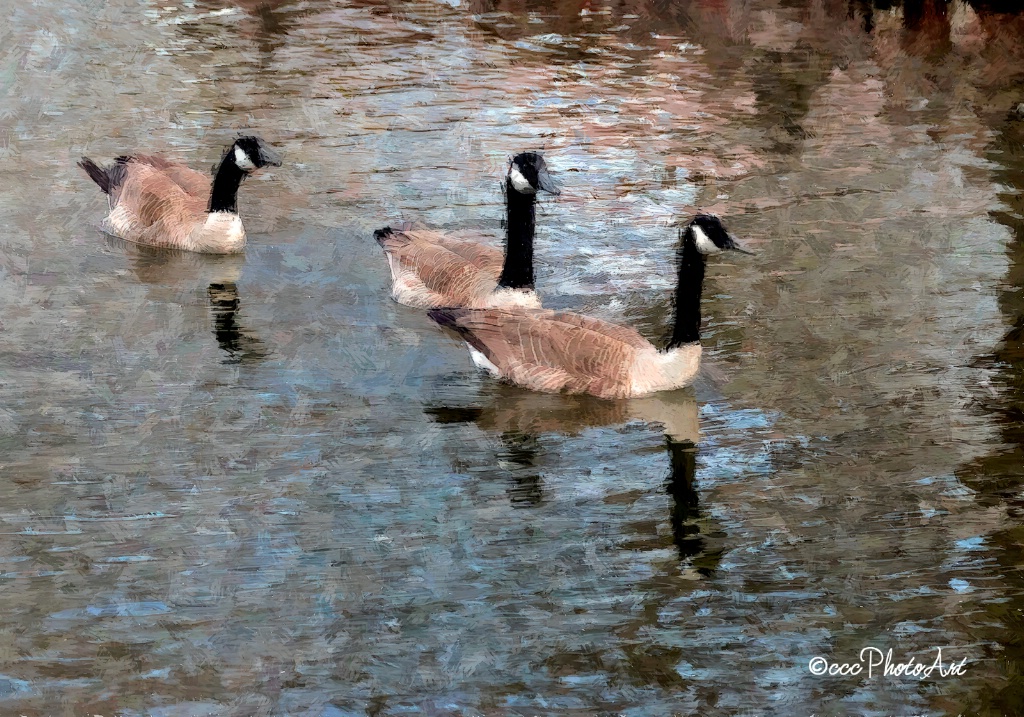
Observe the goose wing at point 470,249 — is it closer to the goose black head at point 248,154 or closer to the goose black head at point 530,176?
the goose black head at point 530,176

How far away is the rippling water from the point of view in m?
4.98

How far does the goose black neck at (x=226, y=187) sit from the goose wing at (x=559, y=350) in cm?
280

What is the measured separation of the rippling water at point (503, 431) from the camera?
4977 mm

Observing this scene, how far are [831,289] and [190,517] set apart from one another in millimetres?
4977

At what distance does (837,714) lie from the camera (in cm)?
477

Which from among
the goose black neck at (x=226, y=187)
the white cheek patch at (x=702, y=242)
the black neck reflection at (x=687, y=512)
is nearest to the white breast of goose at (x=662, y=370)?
the black neck reflection at (x=687, y=512)

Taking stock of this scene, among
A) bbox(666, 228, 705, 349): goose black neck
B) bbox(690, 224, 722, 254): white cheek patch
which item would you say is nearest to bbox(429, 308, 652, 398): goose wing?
bbox(666, 228, 705, 349): goose black neck

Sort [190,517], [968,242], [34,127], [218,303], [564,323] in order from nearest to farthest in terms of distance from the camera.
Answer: [190,517] < [564,323] < [218,303] < [968,242] < [34,127]

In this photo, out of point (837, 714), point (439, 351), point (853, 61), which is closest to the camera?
point (837, 714)

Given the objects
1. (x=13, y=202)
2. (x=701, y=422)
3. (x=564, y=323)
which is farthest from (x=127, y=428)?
(x=13, y=202)

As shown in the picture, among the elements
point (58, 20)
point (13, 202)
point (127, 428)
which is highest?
point (58, 20)

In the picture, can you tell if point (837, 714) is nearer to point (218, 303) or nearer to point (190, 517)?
point (190, 517)

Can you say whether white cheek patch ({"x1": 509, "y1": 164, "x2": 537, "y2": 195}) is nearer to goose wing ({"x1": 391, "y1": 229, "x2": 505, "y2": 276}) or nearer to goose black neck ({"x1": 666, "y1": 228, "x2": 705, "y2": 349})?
goose wing ({"x1": 391, "y1": 229, "x2": 505, "y2": 276})

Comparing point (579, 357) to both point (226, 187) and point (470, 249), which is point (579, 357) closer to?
point (470, 249)
